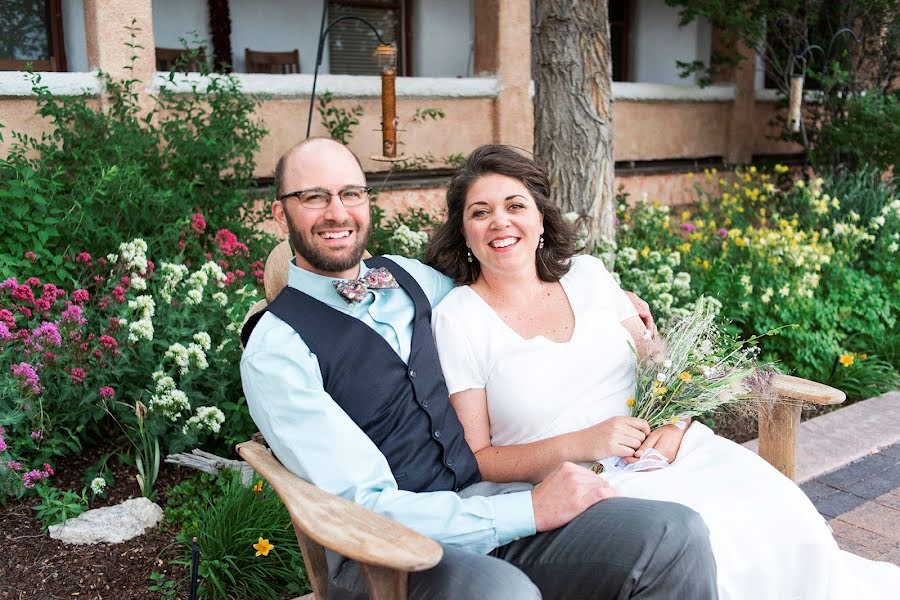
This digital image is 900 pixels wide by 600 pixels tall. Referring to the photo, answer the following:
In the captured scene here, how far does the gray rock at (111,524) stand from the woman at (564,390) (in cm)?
146

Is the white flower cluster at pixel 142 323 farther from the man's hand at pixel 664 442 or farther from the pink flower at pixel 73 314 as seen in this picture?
the man's hand at pixel 664 442

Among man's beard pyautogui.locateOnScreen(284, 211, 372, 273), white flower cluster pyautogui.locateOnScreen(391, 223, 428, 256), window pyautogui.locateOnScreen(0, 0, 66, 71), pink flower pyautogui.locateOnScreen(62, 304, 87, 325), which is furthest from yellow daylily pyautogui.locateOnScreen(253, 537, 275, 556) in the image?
window pyautogui.locateOnScreen(0, 0, 66, 71)

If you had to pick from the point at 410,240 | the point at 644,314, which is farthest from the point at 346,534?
the point at 410,240

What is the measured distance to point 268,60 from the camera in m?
8.32

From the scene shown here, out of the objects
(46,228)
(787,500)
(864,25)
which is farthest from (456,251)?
(864,25)

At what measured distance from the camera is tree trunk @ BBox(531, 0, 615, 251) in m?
4.73

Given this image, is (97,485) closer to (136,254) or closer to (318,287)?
(136,254)

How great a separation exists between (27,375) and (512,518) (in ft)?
6.79

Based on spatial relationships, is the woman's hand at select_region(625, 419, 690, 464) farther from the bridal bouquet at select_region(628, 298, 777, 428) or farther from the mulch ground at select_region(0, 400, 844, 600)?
the mulch ground at select_region(0, 400, 844, 600)

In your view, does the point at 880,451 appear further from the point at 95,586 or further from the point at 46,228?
the point at 46,228

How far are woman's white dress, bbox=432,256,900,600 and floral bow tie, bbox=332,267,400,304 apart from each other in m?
0.22

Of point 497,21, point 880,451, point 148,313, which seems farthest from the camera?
point 497,21

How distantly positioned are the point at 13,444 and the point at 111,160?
2.26m

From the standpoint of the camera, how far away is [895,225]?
20.6ft
